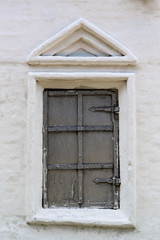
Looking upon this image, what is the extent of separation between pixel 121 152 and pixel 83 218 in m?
0.65

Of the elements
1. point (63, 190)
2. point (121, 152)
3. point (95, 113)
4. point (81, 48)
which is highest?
point (81, 48)

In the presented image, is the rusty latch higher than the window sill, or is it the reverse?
the rusty latch

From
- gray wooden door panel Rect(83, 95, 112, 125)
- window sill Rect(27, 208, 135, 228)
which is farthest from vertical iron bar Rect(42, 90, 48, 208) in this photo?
gray wooden door panel Rect(83, 95, 112, 125)

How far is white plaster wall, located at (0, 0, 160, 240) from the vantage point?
8.66ft

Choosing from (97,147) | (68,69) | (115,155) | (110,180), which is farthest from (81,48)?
(110,180)

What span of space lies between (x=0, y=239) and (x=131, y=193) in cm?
118

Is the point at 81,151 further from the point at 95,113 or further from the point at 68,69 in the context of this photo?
the point at 68,69

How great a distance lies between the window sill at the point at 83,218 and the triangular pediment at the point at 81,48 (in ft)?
4.22

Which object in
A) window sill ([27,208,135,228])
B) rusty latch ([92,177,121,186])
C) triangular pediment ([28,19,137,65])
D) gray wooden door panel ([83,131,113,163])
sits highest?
triangular pediment ([28,19,137,65])

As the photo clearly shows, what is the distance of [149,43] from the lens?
2.74 metres

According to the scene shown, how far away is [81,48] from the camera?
9.11 feet

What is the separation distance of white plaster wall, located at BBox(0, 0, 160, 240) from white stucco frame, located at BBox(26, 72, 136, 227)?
0.07m

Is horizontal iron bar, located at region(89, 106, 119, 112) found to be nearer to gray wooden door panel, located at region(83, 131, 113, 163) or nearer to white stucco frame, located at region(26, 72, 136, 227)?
white stucco frame, located at region(26, 72, 136, 227)

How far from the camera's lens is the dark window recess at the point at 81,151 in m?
2.74
